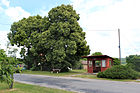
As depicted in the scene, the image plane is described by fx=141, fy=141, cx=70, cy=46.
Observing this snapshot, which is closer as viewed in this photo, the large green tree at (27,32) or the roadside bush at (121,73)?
the roadside bush at (121,73)

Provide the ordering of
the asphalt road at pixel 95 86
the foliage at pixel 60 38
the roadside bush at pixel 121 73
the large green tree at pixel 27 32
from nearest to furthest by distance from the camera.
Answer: the asphalt road at pixel 95 86 < the roadside bush at pixel 121 73 < the foliage at pixel 60 38 < the large green tree at pixel 27 32

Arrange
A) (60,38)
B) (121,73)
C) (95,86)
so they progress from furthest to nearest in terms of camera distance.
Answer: (60,38) → (121,73) → (95,86)

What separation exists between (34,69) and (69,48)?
12.8 m

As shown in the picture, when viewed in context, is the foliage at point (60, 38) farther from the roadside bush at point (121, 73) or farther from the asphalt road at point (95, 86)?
the asphalt road at point (95, 86)

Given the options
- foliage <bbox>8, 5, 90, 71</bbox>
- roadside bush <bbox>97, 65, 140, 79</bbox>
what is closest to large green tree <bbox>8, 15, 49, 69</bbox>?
foliage <bbox>8, 5, 90, 71</bbox>

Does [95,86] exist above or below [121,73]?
below

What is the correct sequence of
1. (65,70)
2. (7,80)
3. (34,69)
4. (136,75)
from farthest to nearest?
(34,69)
(65,70)
(136,75)
(7,80)

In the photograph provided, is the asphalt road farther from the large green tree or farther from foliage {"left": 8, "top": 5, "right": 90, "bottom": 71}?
the large green tree

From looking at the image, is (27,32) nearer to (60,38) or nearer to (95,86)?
(60,38)

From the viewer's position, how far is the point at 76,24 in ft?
93.2

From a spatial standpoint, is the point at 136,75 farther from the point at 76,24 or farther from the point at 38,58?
the point at 38,58

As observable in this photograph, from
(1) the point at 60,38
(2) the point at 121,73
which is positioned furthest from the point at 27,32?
(2) the point at 121,73

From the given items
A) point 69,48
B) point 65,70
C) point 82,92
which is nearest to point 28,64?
point 65,70

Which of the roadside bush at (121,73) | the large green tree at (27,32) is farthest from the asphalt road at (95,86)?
the large green tree at (27,32)
